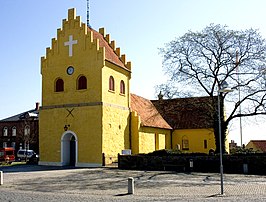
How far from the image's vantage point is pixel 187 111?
4456 centimetres

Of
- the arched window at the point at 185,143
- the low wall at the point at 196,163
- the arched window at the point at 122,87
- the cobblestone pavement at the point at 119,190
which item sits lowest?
the cobblestone pavement at the point at 119,190

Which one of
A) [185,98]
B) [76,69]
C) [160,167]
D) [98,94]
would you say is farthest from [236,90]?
[76,69]

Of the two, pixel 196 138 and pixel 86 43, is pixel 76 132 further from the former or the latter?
pixel 196 138

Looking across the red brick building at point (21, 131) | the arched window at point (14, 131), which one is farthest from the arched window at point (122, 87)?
the arched window at point (14, 131)

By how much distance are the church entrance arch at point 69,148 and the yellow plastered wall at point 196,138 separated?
614 inches

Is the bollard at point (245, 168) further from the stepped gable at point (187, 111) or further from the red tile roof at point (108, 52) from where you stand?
the red tile roof at point (108, 52)

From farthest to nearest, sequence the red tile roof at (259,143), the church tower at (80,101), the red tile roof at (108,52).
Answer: the red tile roof at (259,143) < the red tile roof at (108,52) < the church tower at (80,101)

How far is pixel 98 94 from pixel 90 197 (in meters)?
17.1

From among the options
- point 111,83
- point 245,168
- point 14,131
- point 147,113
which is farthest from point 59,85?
point 14,131

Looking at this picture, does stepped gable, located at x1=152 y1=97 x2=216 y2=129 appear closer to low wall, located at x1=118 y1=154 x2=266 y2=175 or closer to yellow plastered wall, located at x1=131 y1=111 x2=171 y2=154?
yellow plastered wall, located at x1=131 y1=111 x2=171 y2=154

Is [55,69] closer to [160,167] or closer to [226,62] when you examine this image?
[160,167]

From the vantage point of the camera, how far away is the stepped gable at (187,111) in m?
34.0

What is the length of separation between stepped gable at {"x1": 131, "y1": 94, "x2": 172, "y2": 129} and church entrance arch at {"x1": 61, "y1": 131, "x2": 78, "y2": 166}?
7802 millimetres

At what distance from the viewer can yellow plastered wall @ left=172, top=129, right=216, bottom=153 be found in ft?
141
